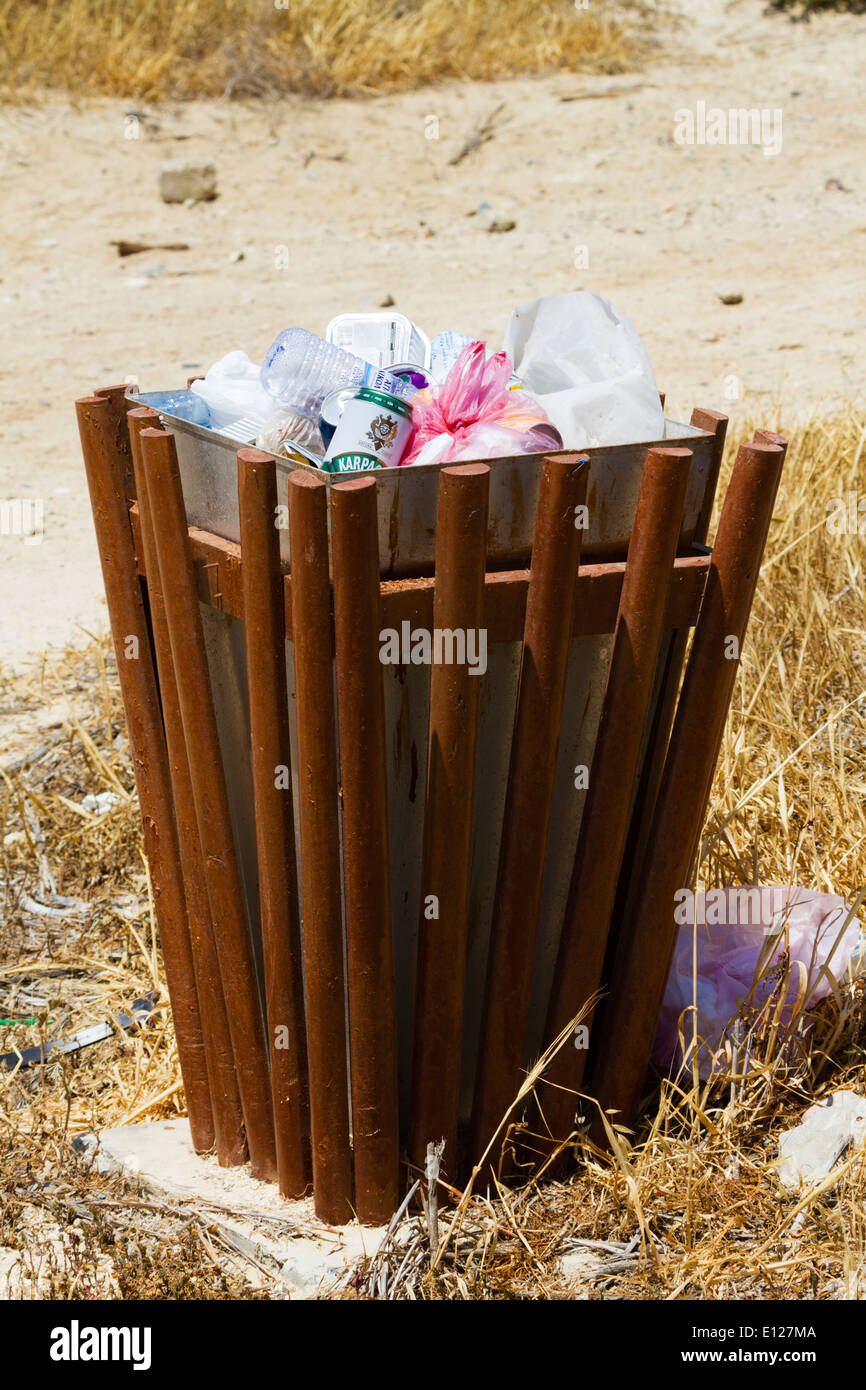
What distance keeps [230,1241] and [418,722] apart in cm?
92

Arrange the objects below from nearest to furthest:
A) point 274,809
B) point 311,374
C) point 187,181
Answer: point 274,809, point 311,374, point 187,181

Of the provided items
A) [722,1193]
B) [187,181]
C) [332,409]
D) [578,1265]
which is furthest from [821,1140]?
[187,181]

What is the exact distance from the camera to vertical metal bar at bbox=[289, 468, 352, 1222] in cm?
161

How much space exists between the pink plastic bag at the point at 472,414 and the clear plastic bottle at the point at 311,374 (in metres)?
0.09

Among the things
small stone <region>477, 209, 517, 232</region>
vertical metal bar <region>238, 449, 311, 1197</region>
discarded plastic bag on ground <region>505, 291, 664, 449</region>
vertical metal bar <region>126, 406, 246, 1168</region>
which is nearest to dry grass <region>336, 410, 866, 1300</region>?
vertical metal bar <region>238, 449, 311, 1197</region>

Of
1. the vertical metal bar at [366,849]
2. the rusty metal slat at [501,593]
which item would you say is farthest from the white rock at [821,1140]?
the rusty metal slat at [501,593]

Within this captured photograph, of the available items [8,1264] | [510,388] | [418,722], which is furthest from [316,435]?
[8,1264]

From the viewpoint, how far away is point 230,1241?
2.03 meters

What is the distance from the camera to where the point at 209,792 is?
6.26 feet

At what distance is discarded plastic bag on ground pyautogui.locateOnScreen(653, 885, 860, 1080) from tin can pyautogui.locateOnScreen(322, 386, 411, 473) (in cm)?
100

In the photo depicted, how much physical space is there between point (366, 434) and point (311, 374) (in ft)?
0.78

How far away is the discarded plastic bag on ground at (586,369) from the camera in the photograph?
189 cm

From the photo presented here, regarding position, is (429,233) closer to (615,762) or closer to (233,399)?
(233,399)

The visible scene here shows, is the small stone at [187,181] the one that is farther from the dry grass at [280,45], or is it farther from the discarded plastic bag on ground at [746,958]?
the discarded plastic bag on ground at [746,958]
